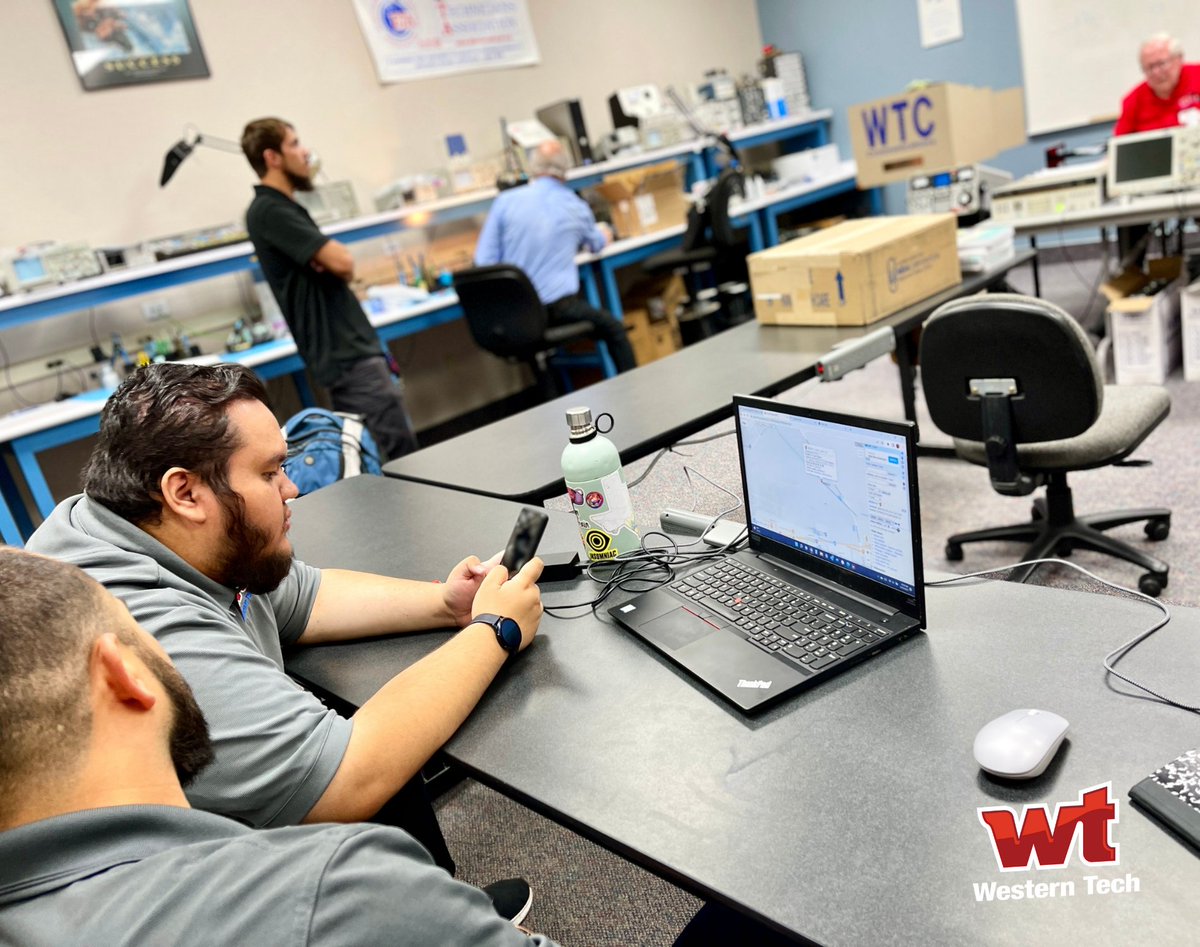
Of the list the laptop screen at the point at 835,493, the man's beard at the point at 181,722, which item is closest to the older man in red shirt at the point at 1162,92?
the laptop screen at the point at 835,493

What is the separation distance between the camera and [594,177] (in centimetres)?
493

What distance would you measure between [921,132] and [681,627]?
2.91 m

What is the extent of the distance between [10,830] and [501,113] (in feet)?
17.7

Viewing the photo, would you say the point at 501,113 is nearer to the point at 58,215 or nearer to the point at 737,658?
the point at 58,215

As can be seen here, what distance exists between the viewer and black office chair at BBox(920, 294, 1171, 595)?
6.15 ft

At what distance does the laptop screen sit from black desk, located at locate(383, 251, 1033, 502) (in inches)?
23.0

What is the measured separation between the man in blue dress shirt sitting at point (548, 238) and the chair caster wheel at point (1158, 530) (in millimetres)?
2595

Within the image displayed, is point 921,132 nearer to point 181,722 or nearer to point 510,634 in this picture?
point 510,634

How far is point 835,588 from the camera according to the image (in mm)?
1052

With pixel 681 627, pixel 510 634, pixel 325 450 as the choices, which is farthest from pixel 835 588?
pixel 325 450

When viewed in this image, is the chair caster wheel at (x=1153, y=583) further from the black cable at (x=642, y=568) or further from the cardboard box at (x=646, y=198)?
the cardboard box at (x=646, y=198)

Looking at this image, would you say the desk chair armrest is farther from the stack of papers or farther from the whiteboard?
the whiteboard

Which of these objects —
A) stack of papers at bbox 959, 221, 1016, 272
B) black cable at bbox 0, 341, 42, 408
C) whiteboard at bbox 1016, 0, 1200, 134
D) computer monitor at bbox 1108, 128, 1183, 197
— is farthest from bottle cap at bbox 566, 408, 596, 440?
whiteboard at bbox 1016, 0, 1200, 134

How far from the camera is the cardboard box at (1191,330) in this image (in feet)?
10.6
